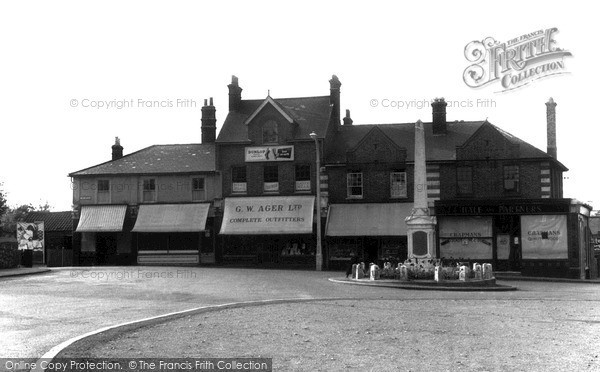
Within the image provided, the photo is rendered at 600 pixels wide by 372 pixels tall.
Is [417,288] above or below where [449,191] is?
below

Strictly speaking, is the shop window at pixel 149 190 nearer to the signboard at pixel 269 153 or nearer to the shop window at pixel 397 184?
the signboard at pixel 269 153

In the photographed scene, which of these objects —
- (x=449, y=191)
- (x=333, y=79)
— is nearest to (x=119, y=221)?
(x=333, y=79)

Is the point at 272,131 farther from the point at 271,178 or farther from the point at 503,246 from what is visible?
the point at 503,246

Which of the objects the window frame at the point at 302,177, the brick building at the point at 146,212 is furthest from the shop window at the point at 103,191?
the window frame at the point at 302,177

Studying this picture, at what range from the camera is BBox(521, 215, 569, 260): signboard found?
41188mm

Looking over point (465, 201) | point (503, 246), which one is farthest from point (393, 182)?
point (503, 246)

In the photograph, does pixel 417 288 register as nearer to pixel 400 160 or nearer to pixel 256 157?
pixel 400 160

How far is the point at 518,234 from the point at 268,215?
46.1ft

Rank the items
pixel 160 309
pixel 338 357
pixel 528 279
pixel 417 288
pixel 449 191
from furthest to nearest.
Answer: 1. pixel 449 191
2. pixel 528 279
3. pixel 417 288
4. pixel 160 309
5. pixel 338 357

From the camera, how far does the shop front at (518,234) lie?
41125mm

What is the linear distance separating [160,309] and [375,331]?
614 centimetres

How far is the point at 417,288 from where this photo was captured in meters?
27.9

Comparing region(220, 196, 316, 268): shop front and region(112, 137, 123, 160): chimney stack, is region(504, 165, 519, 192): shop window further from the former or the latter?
region(112, 137, 123, 160): chimney stack

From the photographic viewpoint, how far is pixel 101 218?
47.8 metres
